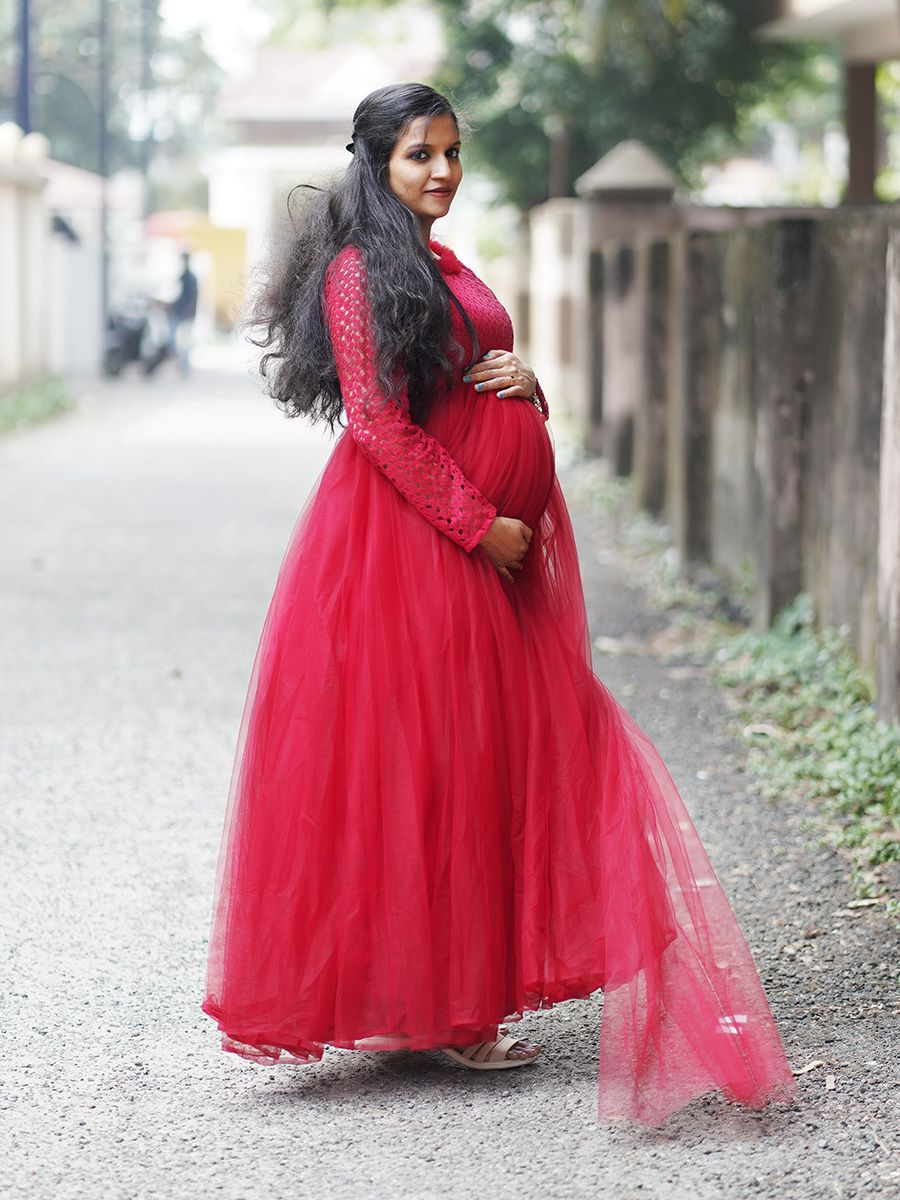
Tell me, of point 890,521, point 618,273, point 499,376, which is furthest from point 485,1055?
point 618,273

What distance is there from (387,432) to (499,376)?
0.28m

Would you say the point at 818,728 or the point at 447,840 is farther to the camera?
the point at 818,728

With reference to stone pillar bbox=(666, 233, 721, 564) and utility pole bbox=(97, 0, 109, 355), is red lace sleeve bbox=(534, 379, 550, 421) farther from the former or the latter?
utility pole bbox=(97, 0, 109, 355)

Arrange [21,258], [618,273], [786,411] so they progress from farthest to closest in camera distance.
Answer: [21,258] → [618,273] → [786,411]

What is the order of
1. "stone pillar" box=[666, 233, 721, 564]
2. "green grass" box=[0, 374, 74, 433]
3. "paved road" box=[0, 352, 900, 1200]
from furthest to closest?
"green grass" box=[0, 374, 74, 433] → "stone pillar" box=[666, 233, 721, 564] → "paved road" box=[0, 352, 900, 1200]

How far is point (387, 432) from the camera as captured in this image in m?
3.51

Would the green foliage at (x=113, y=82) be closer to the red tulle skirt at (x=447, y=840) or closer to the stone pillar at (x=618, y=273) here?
the stone pillar at (x=618, y=273)

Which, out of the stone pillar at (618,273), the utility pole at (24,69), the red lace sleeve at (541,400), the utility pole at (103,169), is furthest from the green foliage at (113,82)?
the red lace sleeve at (541,400)

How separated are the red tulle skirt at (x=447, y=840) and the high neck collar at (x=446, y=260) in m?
0.26

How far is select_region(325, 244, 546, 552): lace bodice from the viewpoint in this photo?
11.5ft

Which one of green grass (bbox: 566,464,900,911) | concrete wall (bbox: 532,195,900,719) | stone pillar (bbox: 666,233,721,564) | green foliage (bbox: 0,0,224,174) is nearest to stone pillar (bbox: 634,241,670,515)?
concrete wall (bbox: 532,195,900,719)

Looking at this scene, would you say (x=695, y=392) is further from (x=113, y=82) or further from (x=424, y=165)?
(x=113, y=82)

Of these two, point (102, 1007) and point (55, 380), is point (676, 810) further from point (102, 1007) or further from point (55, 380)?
point (55, 380)

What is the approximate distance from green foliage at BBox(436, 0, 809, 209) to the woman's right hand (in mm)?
19440
